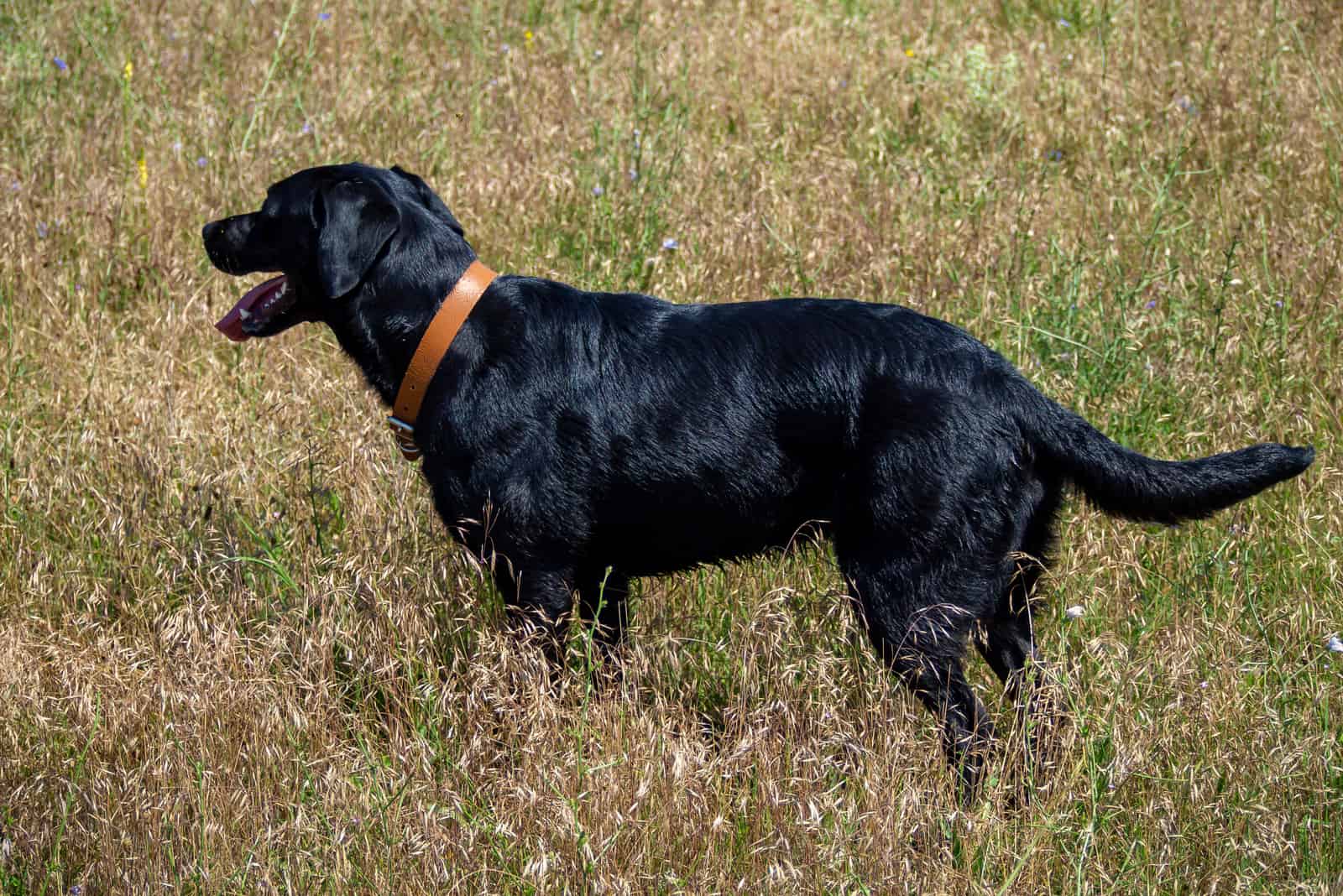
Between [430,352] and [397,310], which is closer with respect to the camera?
[430,352]

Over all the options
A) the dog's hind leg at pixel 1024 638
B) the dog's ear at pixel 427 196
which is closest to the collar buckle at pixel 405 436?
the dog's ear at pixel 427 196

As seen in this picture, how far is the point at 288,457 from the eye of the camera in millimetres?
4195

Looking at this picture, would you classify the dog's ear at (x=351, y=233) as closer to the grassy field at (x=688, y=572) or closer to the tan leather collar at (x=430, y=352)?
the tan leather collar at (x=430, y=352)

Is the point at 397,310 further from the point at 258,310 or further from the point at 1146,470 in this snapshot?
the point at 1146,470

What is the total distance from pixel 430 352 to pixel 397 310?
0.62 feet

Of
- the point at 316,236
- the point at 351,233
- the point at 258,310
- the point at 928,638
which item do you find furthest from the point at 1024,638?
the point at 258,310

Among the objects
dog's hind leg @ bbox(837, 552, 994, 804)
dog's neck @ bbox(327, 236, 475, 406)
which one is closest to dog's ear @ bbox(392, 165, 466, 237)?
dog's neck @ bbox(327, 236, 475, 406)

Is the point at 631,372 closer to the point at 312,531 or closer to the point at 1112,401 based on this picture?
the point at 312,531

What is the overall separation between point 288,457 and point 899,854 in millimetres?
2293

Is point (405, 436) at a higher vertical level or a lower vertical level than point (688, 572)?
higher

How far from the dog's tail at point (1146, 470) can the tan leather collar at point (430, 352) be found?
1.34m

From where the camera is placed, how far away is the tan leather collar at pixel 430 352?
131 inches

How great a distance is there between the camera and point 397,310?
11.3 feet

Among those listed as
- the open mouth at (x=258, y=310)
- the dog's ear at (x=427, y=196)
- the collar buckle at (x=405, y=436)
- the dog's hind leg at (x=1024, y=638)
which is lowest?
the dog's hind leg at (x=1024, y=638)
